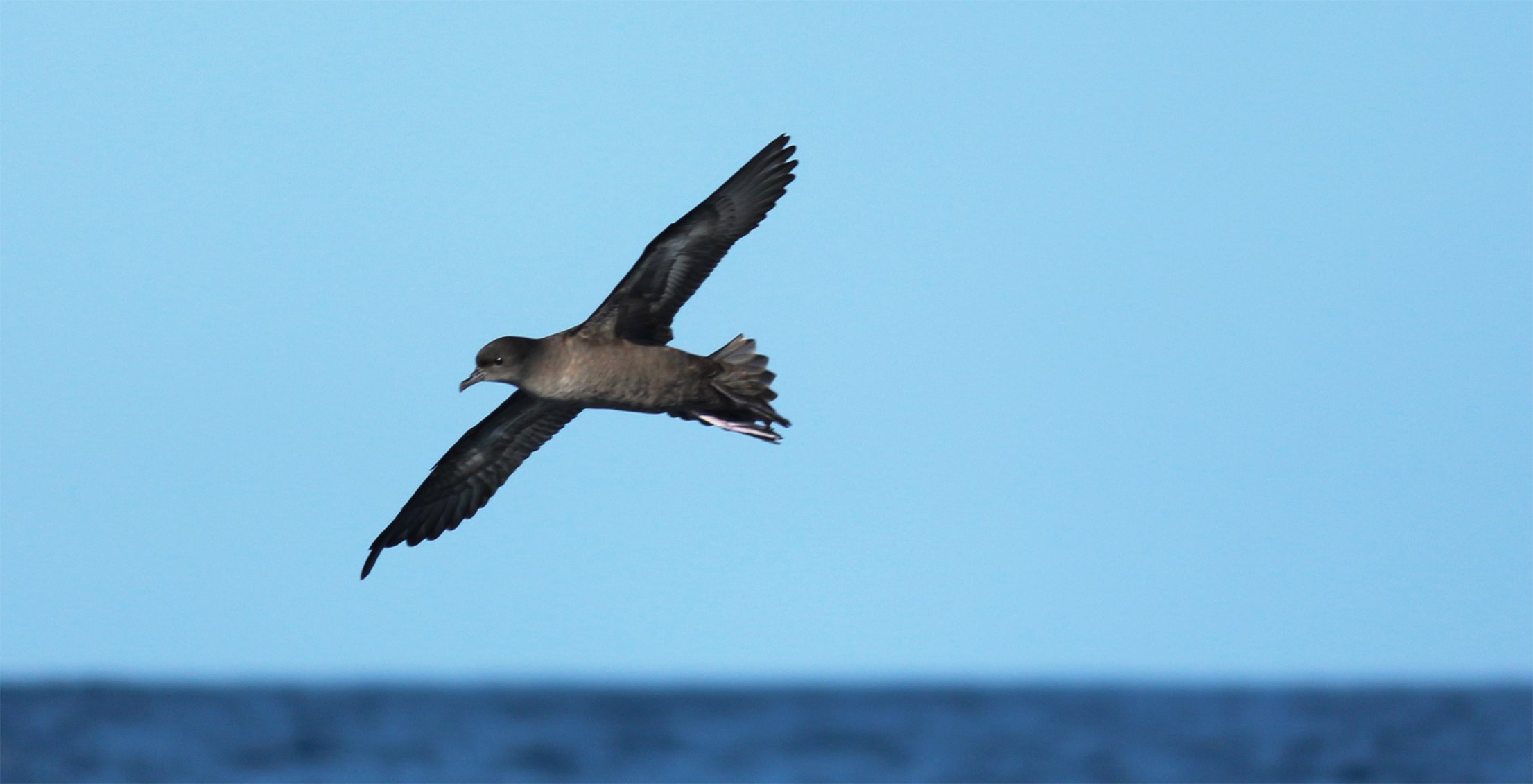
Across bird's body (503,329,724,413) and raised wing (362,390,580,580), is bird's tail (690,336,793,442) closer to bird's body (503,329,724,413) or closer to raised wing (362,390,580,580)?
bird's body (503,329,724,413)

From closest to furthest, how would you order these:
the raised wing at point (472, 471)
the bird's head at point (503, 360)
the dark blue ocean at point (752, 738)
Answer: the bird's head at point (503, 360)
the raised wing at point (472, 471)
the dark blue ocean at point (752, 738)

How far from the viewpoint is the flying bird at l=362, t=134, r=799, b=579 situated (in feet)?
29.1

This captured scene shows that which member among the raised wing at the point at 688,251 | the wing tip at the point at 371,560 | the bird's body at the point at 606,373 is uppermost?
the raised wing at the point at 688,251

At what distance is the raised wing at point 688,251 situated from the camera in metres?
9.02

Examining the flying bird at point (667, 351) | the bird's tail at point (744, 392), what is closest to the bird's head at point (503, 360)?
the flying bird at point (667, 351)

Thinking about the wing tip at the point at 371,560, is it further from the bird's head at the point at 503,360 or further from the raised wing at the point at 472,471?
the bird's head at the point at 503,360

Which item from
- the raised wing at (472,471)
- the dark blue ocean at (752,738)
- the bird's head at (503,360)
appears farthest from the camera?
the dark blue ocean at (752,738)

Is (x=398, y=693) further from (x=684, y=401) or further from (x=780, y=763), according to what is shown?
(x=684, y=401)

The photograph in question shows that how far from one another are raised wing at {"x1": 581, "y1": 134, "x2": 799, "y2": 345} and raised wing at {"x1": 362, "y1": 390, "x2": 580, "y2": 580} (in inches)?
45.7

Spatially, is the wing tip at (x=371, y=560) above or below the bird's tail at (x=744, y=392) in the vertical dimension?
below

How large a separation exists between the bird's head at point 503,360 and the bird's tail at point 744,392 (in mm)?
821

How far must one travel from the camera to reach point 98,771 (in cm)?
2495

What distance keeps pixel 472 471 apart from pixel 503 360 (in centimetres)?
158

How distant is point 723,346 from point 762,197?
716 millimetres
